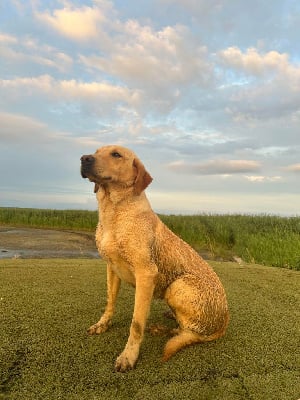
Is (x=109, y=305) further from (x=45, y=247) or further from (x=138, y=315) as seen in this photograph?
(x=45, y=247)

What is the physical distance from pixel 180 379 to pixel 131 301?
1601 millimetres

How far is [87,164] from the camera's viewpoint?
275 centimetres

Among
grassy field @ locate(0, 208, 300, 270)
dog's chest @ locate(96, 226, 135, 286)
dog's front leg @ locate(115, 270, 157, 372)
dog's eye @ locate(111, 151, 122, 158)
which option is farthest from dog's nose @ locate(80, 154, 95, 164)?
grassy field @ locate(0, 208, 300, 270)

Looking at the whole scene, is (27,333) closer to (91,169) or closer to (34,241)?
(91,169)

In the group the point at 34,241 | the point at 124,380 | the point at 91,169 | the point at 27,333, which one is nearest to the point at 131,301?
the point at 27,333

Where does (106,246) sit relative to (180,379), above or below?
above

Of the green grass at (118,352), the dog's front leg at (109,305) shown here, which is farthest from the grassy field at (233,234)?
the dog's front leg at (109,305)

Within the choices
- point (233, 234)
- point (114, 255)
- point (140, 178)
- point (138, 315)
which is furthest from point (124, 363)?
point (233, 234)

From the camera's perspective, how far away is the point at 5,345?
9.27ft

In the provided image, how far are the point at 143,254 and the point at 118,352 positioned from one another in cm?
76

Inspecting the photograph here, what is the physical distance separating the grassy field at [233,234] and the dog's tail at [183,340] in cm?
730

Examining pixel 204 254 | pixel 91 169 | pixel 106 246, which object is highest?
pixel 91 169

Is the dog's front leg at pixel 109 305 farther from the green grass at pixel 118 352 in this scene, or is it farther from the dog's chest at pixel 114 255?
the dog's chest at pixel 114 255

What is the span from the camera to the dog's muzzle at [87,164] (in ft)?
9.00
